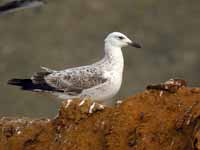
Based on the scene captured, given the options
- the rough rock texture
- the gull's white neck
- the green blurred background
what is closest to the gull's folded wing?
the gull's white neck

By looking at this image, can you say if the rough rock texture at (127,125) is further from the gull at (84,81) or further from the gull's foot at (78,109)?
the gull at (84,81)

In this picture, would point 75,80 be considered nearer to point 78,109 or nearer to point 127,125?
point 78,109

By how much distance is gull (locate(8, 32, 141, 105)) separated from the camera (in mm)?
14172

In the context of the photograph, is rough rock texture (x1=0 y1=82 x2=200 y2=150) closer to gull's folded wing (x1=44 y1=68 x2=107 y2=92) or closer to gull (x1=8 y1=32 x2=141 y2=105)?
gull (x1=8 y1=32 x2=141 y2=105)

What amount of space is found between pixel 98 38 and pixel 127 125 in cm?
2272

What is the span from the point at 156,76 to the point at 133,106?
19.0 meters

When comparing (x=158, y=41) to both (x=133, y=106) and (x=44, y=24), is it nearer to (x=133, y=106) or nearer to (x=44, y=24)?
(x=44, y=24)

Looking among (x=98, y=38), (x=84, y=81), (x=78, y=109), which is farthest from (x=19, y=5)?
(x=98, y=38)

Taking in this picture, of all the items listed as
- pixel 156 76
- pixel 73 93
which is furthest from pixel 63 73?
pixel 156 76

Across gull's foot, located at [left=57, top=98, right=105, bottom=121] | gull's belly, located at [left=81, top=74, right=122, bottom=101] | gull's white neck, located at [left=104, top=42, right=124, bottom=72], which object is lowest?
gull's foot, located at [left=57, top=98, right=105, bottom=121]

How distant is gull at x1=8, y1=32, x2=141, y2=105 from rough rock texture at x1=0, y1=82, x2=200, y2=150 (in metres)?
4.17

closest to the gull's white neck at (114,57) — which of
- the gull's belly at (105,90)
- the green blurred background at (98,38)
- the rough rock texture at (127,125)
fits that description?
the gull's belly at (105,90)

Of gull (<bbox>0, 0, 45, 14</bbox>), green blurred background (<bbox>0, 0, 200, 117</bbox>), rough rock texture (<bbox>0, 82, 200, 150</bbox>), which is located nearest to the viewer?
rough rock texture (<bbox>0, 82, 200, 150</bbox>)

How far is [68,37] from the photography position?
33.7m
